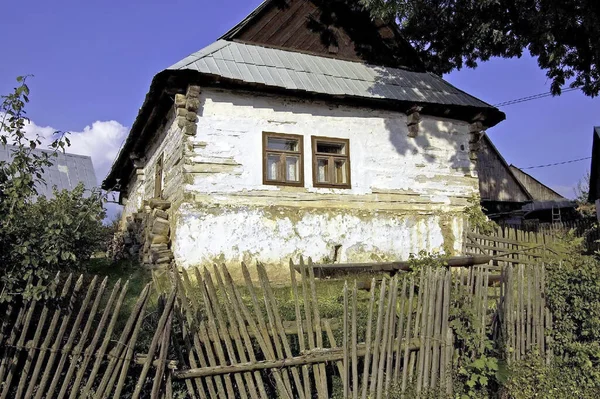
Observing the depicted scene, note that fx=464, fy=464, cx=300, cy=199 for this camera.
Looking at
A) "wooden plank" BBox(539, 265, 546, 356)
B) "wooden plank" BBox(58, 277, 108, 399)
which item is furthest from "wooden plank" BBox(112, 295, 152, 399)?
"wooden plank" BBox(539, 265, 546, 356)

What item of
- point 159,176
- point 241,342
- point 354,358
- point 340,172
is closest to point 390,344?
point 354,358

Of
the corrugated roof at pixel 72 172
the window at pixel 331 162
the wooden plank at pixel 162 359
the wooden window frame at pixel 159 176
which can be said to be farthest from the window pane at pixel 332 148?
the corrugated roof at pixel 72 172

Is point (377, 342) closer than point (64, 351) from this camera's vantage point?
No

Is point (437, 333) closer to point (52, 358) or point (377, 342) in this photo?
point (377, 342)

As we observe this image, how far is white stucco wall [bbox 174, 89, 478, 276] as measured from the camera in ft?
31.0

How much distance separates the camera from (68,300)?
13.0ft

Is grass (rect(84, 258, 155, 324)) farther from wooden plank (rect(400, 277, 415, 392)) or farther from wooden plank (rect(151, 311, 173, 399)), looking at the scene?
wooden plank (rect(400, 277, 415, 392))

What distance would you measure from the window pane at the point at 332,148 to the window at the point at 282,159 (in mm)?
607

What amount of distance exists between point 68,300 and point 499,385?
4596 mm

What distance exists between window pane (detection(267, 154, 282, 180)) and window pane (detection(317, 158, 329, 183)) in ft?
3.20

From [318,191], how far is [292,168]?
2.55 feet

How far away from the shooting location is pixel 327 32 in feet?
41.9

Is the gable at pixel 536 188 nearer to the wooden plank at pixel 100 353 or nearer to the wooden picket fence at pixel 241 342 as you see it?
the wooden picket fence at pixel 241 342

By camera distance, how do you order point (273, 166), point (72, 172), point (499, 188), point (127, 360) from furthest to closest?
point (72, 172) → point (499, 188) → point (273, 166) → point (127, 360)
